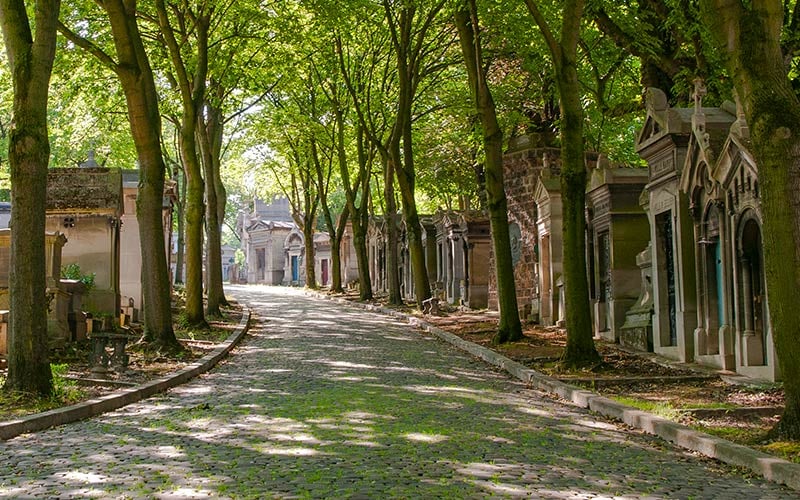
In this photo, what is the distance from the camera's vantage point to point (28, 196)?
30.0 ft

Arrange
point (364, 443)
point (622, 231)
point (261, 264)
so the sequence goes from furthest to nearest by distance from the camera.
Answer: point (261, 264) < point (622, 231) < point (364, 443)

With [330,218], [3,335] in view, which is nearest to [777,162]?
[3,335]

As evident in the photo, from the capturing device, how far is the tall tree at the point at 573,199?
486 inches

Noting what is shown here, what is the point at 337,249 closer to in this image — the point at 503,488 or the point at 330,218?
the point at 330,218

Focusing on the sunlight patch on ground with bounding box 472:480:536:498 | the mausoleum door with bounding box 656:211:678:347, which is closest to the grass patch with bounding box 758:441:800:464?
the sunlight patch on ground with bounding box 472:480:536:498

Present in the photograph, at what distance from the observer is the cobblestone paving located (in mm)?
5590

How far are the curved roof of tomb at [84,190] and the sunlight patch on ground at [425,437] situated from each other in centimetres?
1367

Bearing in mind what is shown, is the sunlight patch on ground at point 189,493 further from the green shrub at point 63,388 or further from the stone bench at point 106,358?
the stone bench at point 106,358

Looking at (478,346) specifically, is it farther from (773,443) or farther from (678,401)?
(773,443)

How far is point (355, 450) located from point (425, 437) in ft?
2.64

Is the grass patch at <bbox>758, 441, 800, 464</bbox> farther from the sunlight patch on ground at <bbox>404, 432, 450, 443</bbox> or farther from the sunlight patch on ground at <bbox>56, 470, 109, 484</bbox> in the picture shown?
the sunlight patch on ground at <bbox>56, 470, 109, 484</bbox>

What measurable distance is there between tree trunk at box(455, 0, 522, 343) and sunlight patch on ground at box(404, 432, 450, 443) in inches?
353

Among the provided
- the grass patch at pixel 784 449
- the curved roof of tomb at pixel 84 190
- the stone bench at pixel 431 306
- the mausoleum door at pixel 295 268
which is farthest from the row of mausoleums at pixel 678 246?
the mausoleum door at pixel 295 268

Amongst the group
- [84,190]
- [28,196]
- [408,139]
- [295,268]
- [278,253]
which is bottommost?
[28,196]
